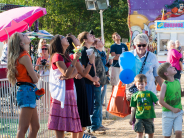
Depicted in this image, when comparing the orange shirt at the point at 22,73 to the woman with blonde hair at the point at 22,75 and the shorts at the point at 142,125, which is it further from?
the shorts at the point at 142,125

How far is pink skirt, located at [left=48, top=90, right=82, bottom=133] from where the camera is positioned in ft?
13.2

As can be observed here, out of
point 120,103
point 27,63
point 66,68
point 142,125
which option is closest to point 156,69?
point 120,103

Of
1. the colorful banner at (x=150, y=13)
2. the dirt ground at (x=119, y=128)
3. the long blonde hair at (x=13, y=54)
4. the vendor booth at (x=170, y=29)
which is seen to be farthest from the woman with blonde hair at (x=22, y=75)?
the colorful banner at (x=150, y=13)

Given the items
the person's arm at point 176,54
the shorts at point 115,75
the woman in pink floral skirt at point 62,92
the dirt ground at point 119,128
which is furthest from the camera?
the person's arm at point 176,54

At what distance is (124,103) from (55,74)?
1.43m

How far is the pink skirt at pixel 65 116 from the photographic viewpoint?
4.03m

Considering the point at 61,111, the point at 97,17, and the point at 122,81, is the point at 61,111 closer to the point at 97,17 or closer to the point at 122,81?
the point at 122,81

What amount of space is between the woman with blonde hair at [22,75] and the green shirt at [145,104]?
1.55 m

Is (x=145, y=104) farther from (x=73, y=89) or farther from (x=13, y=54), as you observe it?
(x=13, y=54)

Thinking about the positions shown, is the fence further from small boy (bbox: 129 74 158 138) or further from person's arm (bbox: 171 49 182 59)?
person's arm (bbox: 171 49 182 59)

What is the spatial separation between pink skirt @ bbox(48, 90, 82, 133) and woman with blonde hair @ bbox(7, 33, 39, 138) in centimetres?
30

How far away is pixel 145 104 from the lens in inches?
170

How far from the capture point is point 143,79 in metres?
4.35

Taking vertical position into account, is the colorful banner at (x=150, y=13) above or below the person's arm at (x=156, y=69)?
above
